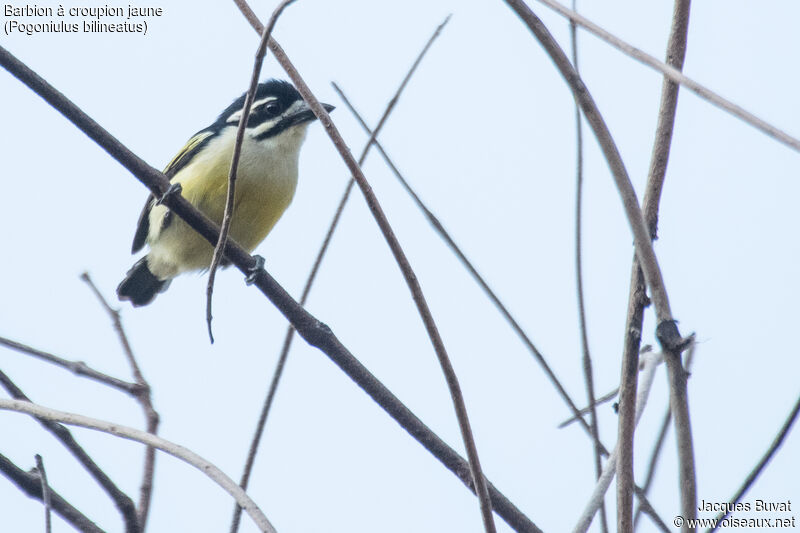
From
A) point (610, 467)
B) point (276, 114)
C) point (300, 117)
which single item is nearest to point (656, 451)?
point (610, 467)

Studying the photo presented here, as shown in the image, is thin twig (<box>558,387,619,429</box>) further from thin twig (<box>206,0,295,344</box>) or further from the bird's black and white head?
the bird's black and white head

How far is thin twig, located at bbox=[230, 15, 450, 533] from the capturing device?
2.26m

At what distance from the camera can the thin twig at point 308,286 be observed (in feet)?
7.43

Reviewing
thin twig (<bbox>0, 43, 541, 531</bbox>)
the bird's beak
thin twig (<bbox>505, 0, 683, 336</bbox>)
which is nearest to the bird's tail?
the bird's beak

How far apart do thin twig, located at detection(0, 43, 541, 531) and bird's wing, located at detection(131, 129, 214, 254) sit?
2684 millimetres

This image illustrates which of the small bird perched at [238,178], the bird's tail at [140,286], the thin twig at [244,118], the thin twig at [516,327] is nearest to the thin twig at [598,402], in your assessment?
the thin twig at [516,327]

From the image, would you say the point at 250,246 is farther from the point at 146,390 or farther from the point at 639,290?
the point at 639,290

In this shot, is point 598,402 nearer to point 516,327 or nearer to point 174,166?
point 516,327

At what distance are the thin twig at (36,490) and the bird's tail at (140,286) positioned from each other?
14.3 ft

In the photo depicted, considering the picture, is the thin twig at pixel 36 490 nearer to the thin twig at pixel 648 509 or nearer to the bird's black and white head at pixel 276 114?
the thin twig at pixel 648 509

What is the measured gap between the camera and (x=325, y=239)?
8.44ft

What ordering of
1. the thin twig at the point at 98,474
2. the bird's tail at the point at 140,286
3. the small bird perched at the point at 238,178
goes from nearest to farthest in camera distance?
the thin twig at the point at 98,474
the small bird perched at the point at 238,178
the bird's tail at the point at 140,286

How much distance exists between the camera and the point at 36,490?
193cm

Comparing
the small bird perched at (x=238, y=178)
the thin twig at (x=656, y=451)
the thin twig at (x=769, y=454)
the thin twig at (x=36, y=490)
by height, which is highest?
the small bird perched at (x=238, y=178)
